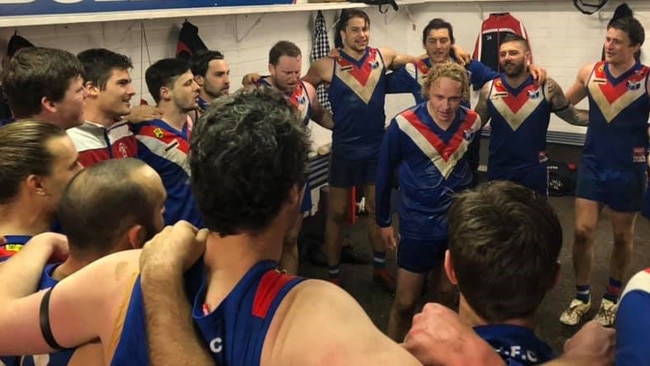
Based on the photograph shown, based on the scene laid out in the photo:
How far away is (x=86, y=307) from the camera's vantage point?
1123 millimetres

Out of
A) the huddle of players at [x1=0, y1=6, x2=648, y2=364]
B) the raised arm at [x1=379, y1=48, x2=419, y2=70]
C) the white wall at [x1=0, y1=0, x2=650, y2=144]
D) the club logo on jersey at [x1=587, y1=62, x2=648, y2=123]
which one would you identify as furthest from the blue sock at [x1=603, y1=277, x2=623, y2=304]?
the white wall at [x1=0, y1=0, x2=650, y2=144]

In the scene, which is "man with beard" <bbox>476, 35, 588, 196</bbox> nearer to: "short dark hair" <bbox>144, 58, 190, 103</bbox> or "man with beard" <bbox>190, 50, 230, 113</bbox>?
"man with beard" <bbox>190, 50, 230, 113</bbox>

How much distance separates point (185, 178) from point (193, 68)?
920 millimetres

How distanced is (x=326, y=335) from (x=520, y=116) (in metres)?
2.86

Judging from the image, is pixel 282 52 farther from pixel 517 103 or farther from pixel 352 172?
pixel 517 103

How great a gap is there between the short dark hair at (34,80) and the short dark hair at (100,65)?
386 mm

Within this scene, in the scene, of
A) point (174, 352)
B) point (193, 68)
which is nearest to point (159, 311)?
point (174, 352)

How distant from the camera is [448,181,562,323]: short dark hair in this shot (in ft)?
3.84

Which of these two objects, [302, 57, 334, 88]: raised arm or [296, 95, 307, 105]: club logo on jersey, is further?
[302, 57, 334, 88]: raised arm

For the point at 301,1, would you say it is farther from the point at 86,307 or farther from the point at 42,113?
the point at 86,307

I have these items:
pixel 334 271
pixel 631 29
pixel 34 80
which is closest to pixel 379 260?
pixel 334 271

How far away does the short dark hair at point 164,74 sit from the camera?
3.08 m

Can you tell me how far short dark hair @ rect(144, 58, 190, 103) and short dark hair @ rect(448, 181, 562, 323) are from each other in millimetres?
2182

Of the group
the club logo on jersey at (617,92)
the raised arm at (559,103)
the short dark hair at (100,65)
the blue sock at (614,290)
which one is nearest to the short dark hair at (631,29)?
the club logo on jersey at (617,92)
